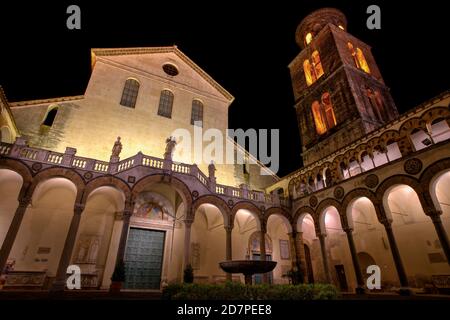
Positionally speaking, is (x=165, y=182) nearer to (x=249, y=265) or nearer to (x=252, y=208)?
(x=252, y=208)

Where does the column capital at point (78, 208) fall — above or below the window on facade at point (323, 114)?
below

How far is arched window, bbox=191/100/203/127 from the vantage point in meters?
20.2

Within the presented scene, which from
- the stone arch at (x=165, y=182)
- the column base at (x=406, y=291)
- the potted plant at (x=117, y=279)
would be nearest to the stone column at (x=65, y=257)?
the potted plant at (x=117, y=279)

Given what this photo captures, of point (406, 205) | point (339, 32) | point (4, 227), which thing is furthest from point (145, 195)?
point (339, 32)

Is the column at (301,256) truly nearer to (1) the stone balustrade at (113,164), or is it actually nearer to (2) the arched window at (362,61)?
(1) the stone balustrade at (113,164)

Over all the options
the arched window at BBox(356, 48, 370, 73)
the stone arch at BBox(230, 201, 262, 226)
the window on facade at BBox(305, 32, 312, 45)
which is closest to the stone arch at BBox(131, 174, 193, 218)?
the stone arch at BBox(230, 201, 262, 226)

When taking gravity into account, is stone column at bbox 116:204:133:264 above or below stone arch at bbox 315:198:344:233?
below

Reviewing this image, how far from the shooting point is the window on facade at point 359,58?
73.9ft

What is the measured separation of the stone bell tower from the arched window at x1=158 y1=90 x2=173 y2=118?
12080 mm

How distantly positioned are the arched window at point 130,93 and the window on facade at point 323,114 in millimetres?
15145

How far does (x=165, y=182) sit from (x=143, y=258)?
14.3 feet

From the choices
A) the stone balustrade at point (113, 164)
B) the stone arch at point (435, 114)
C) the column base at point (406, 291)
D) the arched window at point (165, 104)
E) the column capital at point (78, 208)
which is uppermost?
the arched window at point (165, 104)

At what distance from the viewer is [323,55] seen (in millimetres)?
23047

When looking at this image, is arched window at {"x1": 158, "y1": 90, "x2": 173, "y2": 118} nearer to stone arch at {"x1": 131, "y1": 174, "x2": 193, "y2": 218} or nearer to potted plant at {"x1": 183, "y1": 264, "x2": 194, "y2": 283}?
stone arch at {"x1": 131, "y1": 174, "x2": 193, "y2": 218}
